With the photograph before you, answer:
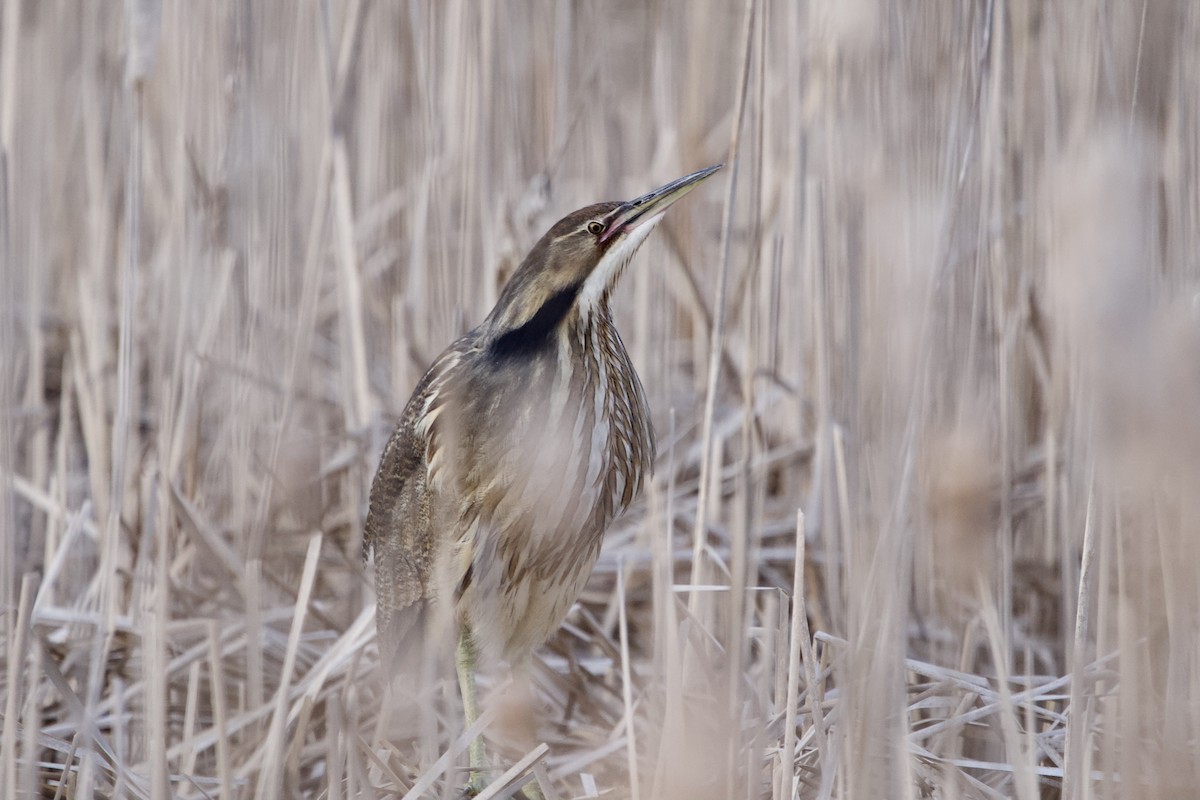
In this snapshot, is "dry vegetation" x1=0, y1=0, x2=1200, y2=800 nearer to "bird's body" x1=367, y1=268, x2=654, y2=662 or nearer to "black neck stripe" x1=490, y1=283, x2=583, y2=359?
"bird's body" x1=367, y1=268, x2=654, y2=662

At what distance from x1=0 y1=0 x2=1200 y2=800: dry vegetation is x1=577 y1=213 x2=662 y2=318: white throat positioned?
21cm

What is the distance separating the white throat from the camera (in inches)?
76.8

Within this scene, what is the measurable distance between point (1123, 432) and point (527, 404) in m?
1.16

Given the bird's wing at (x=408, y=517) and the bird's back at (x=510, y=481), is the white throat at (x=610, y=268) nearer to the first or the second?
the bird's back at (x=510, y=481)

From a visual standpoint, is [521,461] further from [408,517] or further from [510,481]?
[408,517]

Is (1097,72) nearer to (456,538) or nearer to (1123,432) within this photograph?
(1123,432)

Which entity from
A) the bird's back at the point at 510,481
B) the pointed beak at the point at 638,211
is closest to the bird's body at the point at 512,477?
the bird's back at the point at 510,481

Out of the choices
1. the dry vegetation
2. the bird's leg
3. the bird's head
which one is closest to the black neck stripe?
the bird's head

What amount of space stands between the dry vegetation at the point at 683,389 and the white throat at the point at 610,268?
0.69 feet

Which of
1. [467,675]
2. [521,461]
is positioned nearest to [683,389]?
[467,675]

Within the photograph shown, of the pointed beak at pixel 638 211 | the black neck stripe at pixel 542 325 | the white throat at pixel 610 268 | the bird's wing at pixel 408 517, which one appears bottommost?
the bird's wing at pixel 408 517

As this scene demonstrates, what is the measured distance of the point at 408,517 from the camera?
2145 mm

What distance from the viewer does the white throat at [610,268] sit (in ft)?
6.40

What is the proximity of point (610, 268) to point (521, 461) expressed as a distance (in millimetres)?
329
